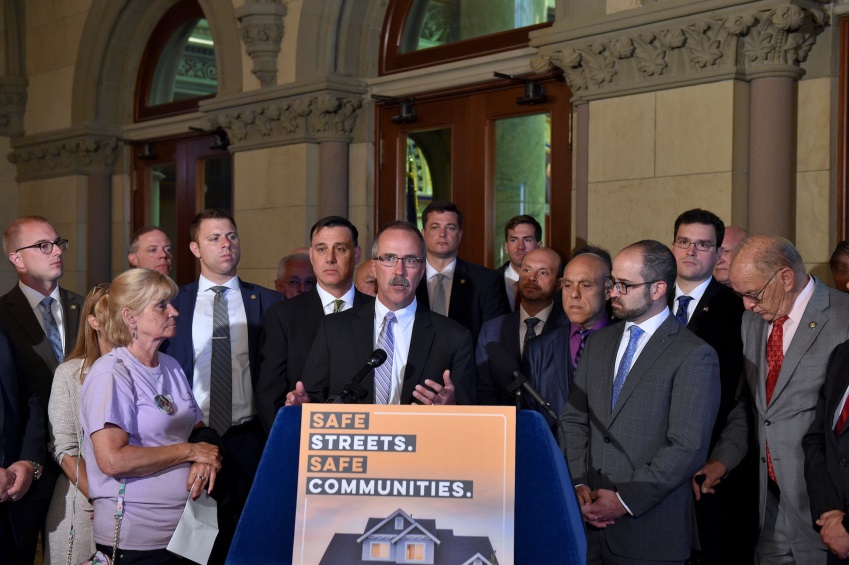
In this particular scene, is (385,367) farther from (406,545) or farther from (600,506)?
(406,545)

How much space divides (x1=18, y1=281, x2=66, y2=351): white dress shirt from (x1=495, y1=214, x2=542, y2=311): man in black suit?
2151 millimetres

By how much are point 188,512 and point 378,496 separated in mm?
1074

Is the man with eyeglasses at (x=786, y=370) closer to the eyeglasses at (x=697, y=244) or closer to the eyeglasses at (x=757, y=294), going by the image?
the eyeglasses at (x=757, y=294)

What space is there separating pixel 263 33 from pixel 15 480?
190 inches

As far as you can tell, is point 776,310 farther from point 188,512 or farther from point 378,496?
point 188,512

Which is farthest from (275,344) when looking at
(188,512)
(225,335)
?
(188,512)

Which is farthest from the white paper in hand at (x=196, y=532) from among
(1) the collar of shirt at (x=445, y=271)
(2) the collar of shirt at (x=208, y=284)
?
(1) the collar of shirt at (x=445, y=271)

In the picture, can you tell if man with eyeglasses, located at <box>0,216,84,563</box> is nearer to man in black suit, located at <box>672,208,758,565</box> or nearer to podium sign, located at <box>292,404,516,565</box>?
podium sign, located at <box>292,404,516,565</box>

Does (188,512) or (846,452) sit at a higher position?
(846,452)

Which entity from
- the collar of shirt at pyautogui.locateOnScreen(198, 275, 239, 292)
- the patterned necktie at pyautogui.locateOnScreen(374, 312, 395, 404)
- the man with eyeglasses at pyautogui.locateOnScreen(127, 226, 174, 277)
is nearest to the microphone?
the patterned necktie at pyautogui.locateOnScreen(374, 312, 395, 404)

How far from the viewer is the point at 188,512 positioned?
9.53 feet

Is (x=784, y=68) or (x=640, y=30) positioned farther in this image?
(x=640, y=30)

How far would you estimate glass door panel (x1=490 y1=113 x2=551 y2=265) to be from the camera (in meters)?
6.32

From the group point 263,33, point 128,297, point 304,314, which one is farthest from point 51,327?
point 263,33
